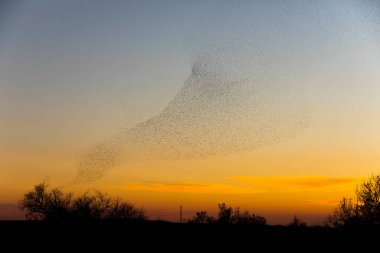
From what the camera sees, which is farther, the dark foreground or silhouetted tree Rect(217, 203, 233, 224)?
silhouetted tree Rect(217, 203, 233, 224)

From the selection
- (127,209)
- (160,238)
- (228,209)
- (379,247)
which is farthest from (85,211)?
(379,247)

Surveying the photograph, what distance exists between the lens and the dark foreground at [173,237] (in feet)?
75.9

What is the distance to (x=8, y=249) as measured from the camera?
2211 cm

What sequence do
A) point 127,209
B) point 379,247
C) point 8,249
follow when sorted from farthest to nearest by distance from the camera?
1. point 127,209
2. point 379,247
3. point 8,249

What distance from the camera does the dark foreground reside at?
23141mm

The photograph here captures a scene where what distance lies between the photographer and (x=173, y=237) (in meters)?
25.0

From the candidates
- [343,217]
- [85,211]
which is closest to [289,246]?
[343,217]

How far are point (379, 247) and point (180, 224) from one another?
9.91m

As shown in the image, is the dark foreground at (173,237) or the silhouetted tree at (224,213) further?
the silhouetted tree at (224,213)

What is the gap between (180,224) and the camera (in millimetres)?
28047

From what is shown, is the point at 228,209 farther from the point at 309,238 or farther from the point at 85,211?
the point at 309,238

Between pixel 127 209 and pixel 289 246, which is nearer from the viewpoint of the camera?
pixel 289 246

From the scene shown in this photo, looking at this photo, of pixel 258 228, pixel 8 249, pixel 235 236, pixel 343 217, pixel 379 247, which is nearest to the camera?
pixel 8 249

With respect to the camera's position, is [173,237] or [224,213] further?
[224,213]
